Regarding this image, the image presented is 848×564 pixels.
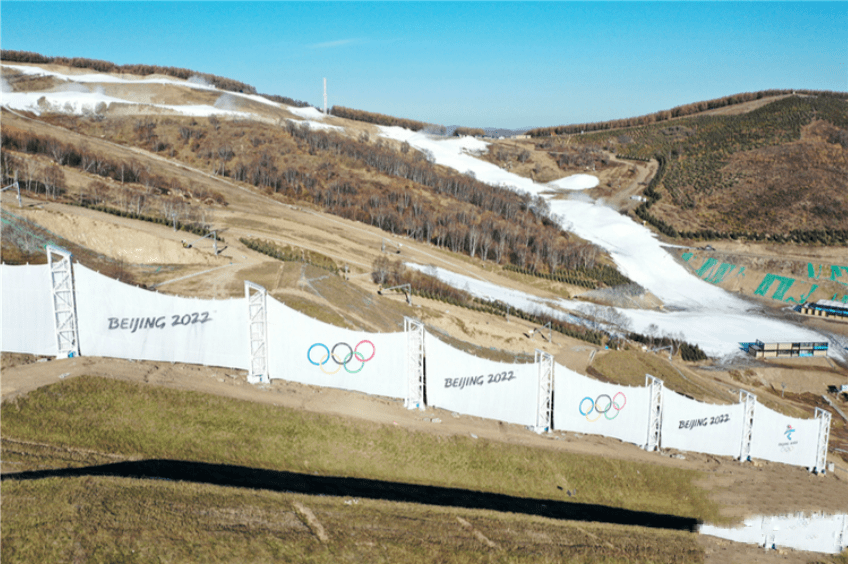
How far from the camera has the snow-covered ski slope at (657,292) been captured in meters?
65.4

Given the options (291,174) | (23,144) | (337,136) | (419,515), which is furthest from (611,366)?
(337,136)

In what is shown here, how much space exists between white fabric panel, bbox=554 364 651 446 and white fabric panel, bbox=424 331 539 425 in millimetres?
1311

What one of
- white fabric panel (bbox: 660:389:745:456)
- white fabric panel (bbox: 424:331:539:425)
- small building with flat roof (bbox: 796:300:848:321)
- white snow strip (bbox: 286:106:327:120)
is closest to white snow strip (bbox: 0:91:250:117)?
white snow strip (bbox: 286:106:327:120)

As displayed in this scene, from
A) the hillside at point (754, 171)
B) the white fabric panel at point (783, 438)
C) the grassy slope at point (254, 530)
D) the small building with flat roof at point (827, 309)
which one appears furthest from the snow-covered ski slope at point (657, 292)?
the grassy slope at point (254, 530)

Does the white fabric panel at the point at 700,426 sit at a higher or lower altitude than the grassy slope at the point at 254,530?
lower

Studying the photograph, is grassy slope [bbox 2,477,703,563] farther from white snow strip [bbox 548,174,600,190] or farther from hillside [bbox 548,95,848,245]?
white snow strip [bbox 548,174,600,190]

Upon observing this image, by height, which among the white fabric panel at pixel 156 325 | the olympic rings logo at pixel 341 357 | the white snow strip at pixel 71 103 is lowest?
the olympic rings logo at pixel 341 357

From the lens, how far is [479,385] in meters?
25.0

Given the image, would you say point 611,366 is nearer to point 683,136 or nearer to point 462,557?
point 462,557

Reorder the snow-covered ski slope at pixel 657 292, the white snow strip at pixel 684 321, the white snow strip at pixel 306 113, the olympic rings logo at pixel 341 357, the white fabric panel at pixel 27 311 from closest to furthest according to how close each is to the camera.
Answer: the white fabric panel at pixel 27 311, the olympic rings logo at pixel 341 357, the white snow strip at pixel 684 321, the snow-covered ski slope at pixel 657 292, the white snow strip at pixel 306 113

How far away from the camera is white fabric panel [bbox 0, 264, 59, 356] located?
21766 millimetres

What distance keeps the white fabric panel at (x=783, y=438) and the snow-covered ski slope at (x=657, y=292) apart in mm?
27891

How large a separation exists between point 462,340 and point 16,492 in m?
35.1

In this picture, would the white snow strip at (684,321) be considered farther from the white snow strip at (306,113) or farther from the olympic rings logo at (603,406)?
the white snow strip at (306,113)
